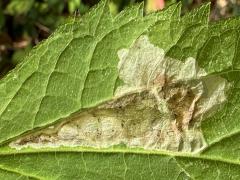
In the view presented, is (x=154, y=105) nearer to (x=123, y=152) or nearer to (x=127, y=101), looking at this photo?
(x=127, y=101)

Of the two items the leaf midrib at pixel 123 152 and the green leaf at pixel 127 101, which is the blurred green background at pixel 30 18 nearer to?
the green leaf at pixel 127 101

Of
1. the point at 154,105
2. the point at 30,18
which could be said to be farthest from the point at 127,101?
the point at 30,18

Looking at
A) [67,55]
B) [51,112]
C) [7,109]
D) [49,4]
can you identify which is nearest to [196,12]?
[67,55]

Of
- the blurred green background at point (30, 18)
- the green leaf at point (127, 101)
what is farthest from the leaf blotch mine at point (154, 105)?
the blurred green background at point (30, 18)

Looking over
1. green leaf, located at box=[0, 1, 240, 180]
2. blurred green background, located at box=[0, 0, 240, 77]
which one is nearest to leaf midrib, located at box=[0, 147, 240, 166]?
green leaf, located at box=[0, 1, 240, 180]

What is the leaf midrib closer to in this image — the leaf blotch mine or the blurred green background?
the leaf blotch mine

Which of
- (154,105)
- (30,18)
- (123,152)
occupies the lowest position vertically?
(123,152)
